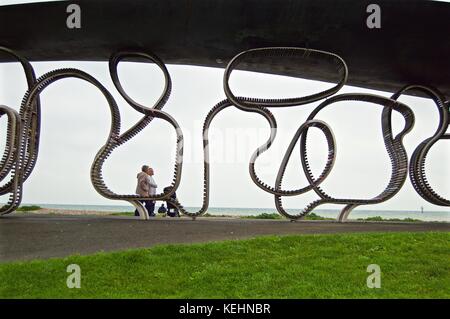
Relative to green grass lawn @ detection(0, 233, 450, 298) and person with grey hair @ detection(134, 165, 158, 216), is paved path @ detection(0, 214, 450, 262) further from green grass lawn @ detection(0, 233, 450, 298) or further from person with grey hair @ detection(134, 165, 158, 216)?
person with grey hair @ detection(134, 165, 158, 216)

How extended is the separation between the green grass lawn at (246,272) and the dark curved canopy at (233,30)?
5559 millimetres

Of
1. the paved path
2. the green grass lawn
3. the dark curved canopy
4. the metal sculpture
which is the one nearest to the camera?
the green grass lawn

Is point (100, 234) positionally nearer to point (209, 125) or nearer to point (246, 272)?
point (246, 272)

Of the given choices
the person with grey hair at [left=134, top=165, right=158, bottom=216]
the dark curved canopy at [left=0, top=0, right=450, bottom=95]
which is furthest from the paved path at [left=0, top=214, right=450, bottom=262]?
the dark curved canopy at [left=0, top=0, right=450, bottom=95]

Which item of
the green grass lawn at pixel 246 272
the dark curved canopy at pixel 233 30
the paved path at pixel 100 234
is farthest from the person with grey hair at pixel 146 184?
the green grass lawn at pixel 246 272

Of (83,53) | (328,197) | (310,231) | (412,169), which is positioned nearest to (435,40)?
(412,169)

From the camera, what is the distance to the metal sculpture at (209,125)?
1255 centimetres

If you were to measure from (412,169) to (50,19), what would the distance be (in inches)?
404

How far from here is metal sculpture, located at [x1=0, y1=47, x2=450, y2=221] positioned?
12.5 meters

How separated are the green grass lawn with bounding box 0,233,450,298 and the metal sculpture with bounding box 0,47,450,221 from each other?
435 centimetres

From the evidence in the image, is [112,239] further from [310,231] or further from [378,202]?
[378,202]

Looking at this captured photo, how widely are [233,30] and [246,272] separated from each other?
686 cm

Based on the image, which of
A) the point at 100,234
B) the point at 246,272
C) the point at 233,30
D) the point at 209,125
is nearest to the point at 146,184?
the point at 209,125

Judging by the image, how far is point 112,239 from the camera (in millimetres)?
9117
